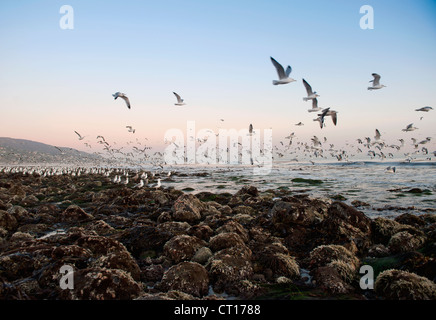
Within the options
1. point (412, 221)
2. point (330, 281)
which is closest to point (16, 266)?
point (330, 281)

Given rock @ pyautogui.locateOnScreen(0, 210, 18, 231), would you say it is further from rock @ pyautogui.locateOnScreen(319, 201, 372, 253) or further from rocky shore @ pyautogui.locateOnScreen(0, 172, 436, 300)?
rock @ pyautogui.locateOnScreen(319, 201, 372, 253)

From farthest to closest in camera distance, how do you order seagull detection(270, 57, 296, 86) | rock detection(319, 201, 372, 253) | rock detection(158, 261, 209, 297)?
seagull detection(270, 57, 296, 86), rock detection(319, 201, 372, 253), rock detection(158, 261, 209, 297)

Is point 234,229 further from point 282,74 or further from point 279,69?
point 282,74

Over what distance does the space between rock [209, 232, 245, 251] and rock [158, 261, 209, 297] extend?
1.43 metres

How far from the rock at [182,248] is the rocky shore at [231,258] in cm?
3

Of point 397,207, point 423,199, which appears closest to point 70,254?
point 397,207

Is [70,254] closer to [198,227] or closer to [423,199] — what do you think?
[198,227]

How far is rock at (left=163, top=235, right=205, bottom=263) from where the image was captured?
7.11m

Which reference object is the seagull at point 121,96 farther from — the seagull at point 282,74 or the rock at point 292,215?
the rock at point 292,215

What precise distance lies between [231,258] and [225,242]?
1.01 m

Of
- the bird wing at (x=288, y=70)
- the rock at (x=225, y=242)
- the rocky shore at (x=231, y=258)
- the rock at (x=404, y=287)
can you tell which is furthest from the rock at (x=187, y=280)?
the bird wing at (x=288, y=70)

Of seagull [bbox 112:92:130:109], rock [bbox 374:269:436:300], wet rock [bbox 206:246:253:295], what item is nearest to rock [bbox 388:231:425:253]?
rock [bbox 374:269:436:300]

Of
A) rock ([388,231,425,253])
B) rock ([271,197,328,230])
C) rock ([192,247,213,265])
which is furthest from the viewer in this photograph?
rock ([271,197,328,230])

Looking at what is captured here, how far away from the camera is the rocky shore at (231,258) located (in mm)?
5273
